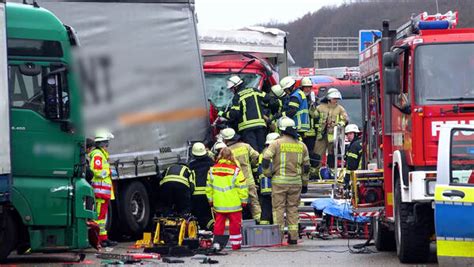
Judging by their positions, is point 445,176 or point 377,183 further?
point 377,183

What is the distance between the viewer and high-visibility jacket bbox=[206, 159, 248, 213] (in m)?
16.2

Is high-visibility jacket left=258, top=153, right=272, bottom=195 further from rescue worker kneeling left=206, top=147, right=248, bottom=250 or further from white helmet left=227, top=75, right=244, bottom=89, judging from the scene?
white helmet left=227, top=75, right=244, bottom=89

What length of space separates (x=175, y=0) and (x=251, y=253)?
4.74 metres

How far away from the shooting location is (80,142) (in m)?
13.8

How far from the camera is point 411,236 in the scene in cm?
1305

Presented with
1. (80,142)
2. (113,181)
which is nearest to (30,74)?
(80,142)

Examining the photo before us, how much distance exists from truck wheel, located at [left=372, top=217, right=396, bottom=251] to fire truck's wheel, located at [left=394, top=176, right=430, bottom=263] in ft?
6.82

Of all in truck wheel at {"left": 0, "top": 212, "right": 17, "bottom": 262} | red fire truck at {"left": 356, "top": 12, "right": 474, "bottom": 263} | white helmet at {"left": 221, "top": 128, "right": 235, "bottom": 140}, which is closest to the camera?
red fire truck at {"left": 356, "top": 12, "right": 474, "bottom": 263}

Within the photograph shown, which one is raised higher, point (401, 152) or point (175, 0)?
point (175, 0)

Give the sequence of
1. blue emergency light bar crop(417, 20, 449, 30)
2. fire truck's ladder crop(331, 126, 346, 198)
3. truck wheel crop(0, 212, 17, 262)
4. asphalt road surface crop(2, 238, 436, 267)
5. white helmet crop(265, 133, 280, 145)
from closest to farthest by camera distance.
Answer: truck wheel crop(0, 212, 17, 262) → blue emergency light bar crop(417, 20, 449, 30) → asphalt road surface crop(2, 238, 436, 267) → white helmet crop(265, 133, 280, 145) → fire truck's ladder crop(331, 126, 346, 198)

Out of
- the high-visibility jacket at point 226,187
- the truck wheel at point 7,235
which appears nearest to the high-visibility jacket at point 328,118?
the high-visibility jacket at point 226,187

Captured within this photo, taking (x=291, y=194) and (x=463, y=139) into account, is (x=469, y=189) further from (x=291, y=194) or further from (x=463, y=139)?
(x=291, y=194)

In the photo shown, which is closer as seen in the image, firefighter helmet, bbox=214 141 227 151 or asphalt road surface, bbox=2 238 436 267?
asphalt road surface, bbox=2 238 436 267

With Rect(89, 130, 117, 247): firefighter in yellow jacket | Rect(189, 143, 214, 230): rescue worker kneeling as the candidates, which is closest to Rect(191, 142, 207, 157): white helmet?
Rect(189, 143, 214, 230): rescue worker kneeling
